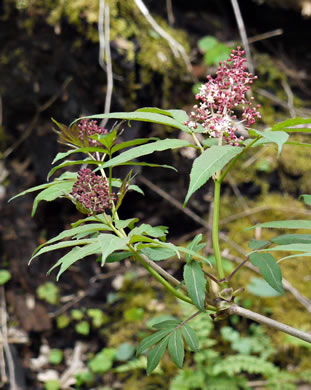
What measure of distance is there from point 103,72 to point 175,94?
0.51m

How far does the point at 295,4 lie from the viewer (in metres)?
2.68

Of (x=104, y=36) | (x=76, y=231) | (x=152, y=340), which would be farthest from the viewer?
(x=104, y=36)

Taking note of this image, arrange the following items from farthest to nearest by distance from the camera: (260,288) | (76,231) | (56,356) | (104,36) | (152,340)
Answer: (56,356)
(104,36)
(260,288)
(152,340)
(76,231)

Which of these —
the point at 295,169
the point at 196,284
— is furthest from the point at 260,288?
the point at 196,284

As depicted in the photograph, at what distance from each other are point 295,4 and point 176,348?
2.79 m

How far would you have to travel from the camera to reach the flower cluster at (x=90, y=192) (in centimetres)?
69

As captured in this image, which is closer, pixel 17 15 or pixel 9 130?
pixel 17 15

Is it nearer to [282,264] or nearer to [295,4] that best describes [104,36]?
[295,4]

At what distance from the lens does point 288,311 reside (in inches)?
81.3

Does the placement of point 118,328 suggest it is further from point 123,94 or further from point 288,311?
point 123,94

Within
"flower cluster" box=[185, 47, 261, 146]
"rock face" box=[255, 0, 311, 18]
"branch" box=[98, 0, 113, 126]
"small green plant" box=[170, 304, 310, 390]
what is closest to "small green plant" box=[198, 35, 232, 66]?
"rock face" box=[255, 0, 311, 18]

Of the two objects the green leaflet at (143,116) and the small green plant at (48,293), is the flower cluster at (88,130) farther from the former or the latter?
the small green plant at (48,293)

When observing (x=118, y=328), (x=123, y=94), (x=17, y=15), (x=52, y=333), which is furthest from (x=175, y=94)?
(x=52, y=333)

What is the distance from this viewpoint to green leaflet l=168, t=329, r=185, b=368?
0.73 meters
